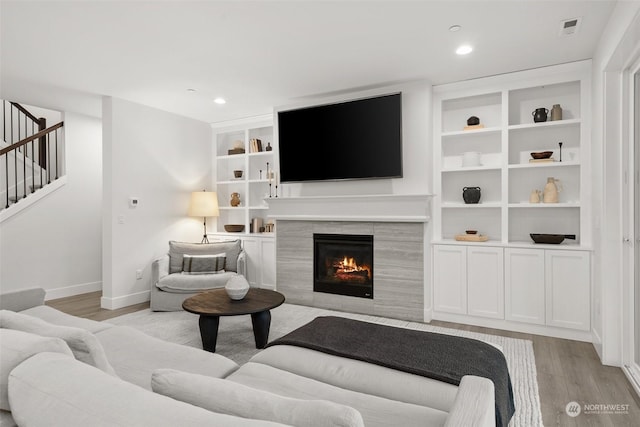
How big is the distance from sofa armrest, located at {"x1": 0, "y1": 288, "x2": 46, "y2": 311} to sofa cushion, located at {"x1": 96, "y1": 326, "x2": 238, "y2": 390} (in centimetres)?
99

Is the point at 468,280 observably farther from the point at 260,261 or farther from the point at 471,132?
the point at 260,261

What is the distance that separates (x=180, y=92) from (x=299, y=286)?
2.80m

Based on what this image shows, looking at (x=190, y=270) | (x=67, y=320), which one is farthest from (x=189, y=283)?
(x=67, y=320)

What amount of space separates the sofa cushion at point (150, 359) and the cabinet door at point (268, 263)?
318 centimetres

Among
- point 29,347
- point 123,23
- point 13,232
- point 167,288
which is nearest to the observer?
point 29,347

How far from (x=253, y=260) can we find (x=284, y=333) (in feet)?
6.56

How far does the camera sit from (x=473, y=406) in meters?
1.05

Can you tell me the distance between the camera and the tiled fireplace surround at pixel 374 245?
3.95 meters

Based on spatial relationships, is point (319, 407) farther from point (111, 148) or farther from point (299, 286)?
point (111, 148)

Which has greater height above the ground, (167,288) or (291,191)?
(291,191)

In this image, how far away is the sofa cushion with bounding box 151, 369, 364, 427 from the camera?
795 mm

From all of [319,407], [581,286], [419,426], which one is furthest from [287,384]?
[581,286]

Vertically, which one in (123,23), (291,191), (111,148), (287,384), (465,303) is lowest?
(465,303)

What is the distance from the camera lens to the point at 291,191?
16.3 feet
